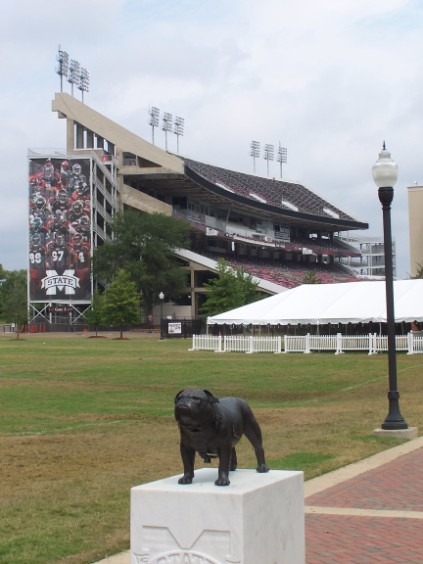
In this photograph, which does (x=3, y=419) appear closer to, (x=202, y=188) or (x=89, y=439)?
(x=89, y=439)

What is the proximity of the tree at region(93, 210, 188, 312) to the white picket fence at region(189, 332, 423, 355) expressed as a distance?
40.8m

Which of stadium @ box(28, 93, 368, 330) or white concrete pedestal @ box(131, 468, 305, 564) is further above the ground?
stadium @ box(28, 93, 368, 330)

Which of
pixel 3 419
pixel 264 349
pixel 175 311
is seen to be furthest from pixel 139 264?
pixel 3 419

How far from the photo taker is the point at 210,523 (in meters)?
5.31

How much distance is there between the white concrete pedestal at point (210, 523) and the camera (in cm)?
527

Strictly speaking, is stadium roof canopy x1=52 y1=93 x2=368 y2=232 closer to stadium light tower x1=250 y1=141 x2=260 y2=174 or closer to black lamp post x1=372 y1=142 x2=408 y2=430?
stadium light tower x1=250 y1=141 x2=260 y2=174

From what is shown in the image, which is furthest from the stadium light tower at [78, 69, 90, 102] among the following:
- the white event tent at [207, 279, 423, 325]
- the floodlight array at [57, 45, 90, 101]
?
the white event tent at [207, 279, 423, 325]

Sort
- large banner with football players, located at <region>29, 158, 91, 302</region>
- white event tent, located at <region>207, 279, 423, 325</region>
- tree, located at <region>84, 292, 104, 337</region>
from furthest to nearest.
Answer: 1. large banner with football players, located at <region>29, 158, 91, 302</region>
2. tree, located at <region>84, 292, 104, 337</region>
3. white event tent, located at <region>207, 279, 423, 325</region>

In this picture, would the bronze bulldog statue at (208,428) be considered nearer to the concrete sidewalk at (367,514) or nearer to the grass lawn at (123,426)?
the concrete sidewalk at (367,514)

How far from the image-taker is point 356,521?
886 cm

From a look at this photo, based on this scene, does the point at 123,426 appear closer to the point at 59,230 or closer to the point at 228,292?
the point at 228,292

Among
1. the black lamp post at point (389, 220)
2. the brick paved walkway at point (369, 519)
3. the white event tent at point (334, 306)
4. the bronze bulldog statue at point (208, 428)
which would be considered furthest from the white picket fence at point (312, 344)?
the bronze bulldog statue at point (208, 428)

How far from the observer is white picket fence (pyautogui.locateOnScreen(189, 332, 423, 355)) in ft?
132

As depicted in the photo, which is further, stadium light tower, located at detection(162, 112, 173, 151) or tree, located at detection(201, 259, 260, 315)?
stadium light tower, located at detection(162, 112, 173, 151)
